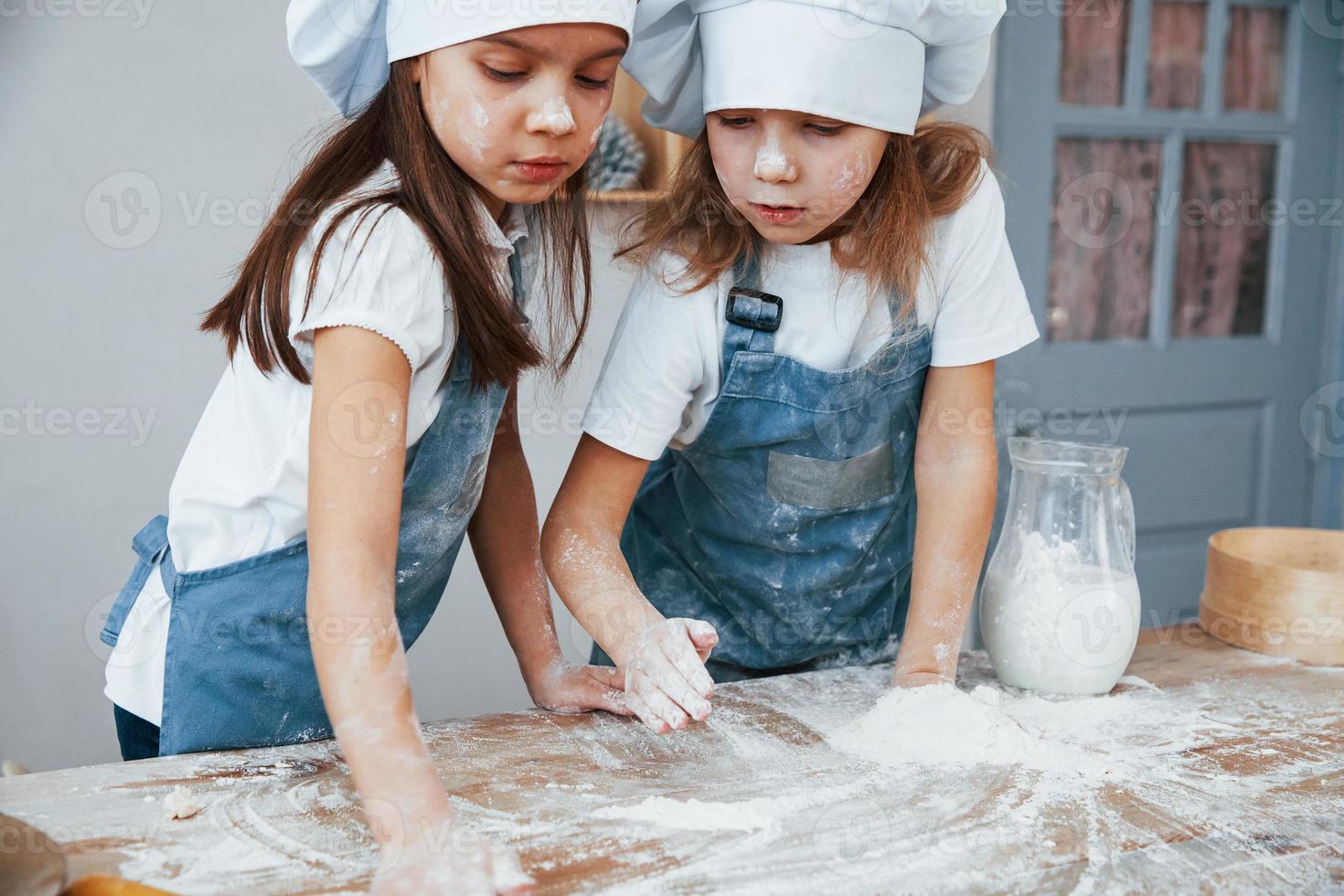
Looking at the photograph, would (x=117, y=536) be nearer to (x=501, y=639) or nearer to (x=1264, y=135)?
(x=501, y=639)

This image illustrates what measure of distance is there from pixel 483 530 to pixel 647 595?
0.24 metres

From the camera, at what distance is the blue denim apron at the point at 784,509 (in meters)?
1.13

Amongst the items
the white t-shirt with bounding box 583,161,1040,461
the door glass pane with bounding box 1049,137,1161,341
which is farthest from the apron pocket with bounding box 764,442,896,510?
the door glass pane with bounding box 1049,137,1161,341

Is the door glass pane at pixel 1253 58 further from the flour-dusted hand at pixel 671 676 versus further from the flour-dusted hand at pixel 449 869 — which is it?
the flour-dusted hand at pixel 449 869

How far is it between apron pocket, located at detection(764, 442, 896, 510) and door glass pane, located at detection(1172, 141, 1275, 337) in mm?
1746

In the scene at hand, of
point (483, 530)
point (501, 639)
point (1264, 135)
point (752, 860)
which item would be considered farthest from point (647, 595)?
point (1264, 135)

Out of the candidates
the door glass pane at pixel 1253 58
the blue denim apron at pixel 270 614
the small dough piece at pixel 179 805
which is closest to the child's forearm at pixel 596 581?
the blue denim apron at pixel 270 614

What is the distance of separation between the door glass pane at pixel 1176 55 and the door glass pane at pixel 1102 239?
0.37ft

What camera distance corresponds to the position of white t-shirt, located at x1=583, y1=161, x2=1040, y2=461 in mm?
1088

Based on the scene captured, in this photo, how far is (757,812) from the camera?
0.81 meters

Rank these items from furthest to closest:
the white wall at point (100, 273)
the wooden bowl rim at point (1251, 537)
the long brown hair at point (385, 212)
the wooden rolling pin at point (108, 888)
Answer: the white wall at point (100, 273)
the wooden bowl rim at point (1251, 537)
the long brown hair at point (385, 212)
the wooden rolling pin at point (108, 888)

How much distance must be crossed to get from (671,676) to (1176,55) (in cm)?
223

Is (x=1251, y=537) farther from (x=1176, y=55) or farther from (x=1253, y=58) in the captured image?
(x=1253, y=58)

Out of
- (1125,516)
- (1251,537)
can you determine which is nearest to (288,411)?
(1125,516)
